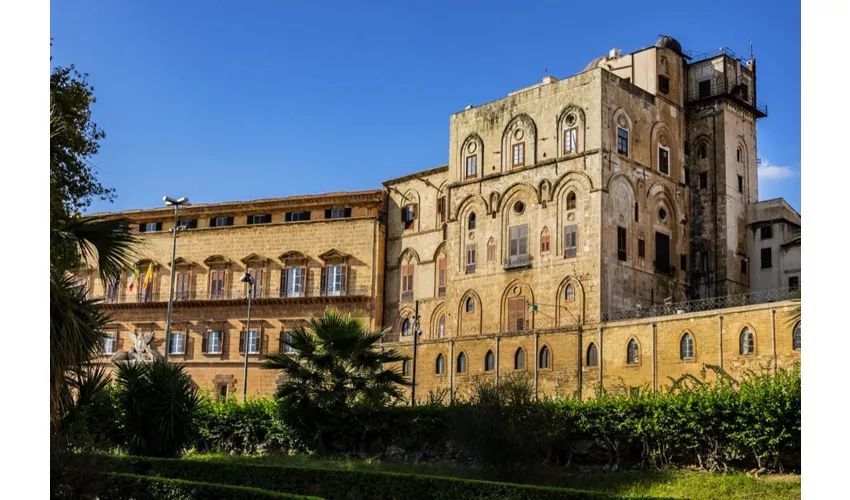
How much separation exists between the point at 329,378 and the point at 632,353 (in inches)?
500

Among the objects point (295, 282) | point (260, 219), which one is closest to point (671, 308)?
point (295, 282)

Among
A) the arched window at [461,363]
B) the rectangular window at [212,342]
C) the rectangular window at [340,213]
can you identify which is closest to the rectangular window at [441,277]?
the arched window at [461,363]

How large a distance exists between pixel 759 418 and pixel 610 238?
54.9 feet

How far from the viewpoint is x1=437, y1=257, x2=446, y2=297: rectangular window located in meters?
40.7

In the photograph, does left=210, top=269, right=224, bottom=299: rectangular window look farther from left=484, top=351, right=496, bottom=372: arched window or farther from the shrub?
the shrub

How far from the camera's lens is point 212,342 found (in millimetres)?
44688

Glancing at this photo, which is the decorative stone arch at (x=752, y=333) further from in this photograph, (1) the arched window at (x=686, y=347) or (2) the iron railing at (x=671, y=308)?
(2) the iron railing at (x=671, y=308)

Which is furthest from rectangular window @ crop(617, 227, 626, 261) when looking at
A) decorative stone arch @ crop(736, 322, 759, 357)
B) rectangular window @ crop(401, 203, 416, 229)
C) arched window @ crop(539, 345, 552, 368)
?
rectangular window @ crop(401, 203, 416, 229)

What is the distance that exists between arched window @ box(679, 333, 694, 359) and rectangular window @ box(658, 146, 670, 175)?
28.1 ft

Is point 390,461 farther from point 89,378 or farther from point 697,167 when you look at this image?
point 697,167

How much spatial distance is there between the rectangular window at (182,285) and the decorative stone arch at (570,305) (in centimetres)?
1944

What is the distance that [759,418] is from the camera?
18.1m

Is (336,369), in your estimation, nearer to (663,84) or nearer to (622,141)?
(622,141)

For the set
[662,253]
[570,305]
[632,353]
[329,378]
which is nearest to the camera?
[329,378]
